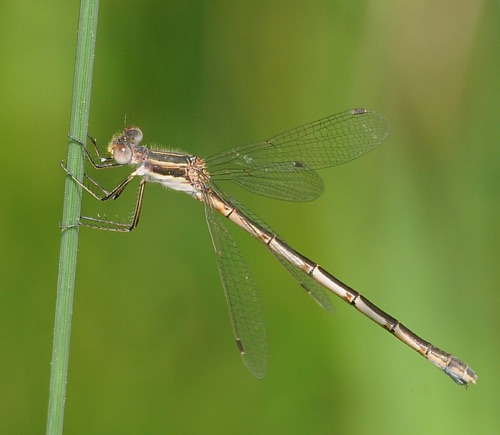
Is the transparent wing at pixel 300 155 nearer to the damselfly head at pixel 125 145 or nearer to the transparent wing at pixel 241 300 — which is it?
the transparent wing at pixel 241 300

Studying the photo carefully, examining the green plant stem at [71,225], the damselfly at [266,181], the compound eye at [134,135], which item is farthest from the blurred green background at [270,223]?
the green plant stem at [71,225]

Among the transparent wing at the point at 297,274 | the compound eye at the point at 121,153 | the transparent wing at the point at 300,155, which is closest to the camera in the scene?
the compound eye at the point at 121,153

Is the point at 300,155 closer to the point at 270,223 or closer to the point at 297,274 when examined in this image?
the point at 270,223

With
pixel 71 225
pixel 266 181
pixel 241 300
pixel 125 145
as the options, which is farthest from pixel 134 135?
pixel 71 225

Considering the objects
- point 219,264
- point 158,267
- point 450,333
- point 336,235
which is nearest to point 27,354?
point 158,267

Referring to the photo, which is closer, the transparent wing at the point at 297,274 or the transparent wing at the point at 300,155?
the transparent wing at the point at 297,274

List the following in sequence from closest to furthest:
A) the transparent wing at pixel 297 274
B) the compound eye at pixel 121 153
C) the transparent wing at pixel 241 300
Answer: the transparent wing at pixel 241 300, the compound eye at pixel 121 153, the transparent wing at pixel 297 274
